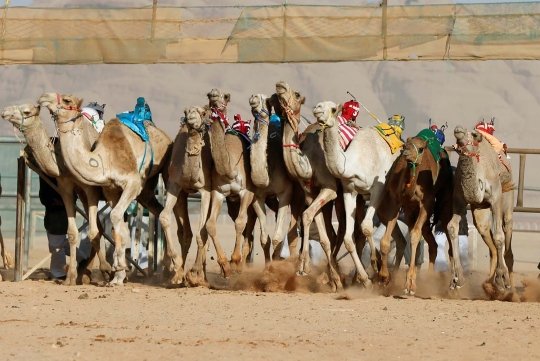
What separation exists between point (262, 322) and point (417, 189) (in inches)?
139

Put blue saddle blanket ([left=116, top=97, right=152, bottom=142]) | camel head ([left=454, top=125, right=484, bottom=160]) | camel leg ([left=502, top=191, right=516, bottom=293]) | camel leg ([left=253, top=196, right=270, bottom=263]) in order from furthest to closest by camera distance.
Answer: blue saddle blanket ([left=116, top=97, right=152, bottom=142])
camel leg ([left=253, top=196, right=270, bottom=263])
camel leg ([left=502, top=191, right=516, bottom=293])
camel head ([left=454, top=125, right=484, bottom=160])

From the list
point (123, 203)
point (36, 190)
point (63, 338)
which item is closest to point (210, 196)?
point (123, 203)

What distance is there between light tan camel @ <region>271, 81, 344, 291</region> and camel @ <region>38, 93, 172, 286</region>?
190 cm

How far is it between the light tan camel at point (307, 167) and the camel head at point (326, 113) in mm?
Result: 542

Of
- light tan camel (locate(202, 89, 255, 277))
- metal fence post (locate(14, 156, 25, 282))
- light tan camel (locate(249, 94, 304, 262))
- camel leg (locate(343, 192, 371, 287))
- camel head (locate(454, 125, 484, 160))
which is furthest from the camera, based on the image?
metal fence post (locate(14, 156, 25, 282))

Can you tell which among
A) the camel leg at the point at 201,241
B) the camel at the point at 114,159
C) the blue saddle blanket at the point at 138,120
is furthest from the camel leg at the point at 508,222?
the blue saddle blanket at the point at 138,120

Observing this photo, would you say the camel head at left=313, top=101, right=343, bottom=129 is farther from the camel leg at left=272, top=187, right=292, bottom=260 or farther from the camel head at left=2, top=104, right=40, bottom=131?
the camel head at left=2, top=104, right=40, bottom=131

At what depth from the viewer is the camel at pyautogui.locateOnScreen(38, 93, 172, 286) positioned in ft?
45.5

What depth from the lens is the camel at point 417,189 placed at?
13.3m

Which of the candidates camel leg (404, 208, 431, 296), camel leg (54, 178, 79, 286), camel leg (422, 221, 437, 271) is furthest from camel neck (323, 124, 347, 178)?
camel leg (54, 178, 79, 286)

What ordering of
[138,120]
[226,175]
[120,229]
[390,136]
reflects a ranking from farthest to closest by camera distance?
[138,120] → [390,136] → [120,229] → [226,175]

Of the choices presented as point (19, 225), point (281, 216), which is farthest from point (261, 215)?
point (19, 225)

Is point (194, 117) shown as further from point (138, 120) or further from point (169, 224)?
point (138, 120)

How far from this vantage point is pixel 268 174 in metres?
14.2
